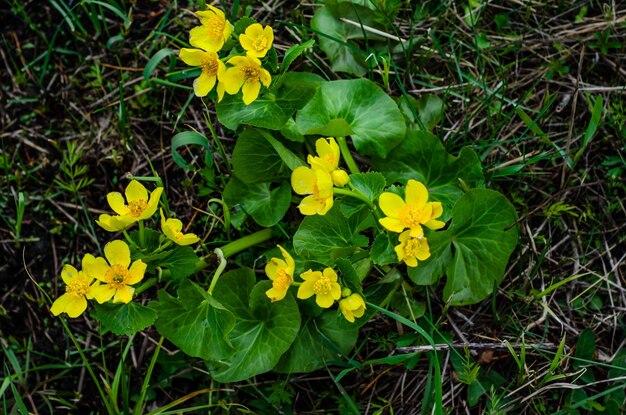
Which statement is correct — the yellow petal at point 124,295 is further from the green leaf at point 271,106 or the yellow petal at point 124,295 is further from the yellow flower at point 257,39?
the yellow flower at point 257,39

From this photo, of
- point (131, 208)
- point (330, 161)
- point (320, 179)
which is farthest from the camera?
point (131, 208)

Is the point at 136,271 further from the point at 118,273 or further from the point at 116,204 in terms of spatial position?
the point at 116,204

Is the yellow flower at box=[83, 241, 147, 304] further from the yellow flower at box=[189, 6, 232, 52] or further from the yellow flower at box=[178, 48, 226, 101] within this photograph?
the yellow flower at box=[189, 6, 232, 52]

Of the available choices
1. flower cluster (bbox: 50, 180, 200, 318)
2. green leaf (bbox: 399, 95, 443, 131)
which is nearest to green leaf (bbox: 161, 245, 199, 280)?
flower cluster (bbox: 50, 180, 200, 318)

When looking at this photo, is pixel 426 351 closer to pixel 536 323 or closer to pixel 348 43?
pixel 536 323

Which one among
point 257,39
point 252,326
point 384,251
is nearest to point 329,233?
point 384,251

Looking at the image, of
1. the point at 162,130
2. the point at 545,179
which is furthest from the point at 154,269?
the point at 545,179

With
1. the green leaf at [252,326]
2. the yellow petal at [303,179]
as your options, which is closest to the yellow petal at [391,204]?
the yellow petal at [303,179]

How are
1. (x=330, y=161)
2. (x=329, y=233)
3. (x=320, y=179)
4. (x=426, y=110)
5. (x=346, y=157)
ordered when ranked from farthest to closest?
(x=426, y=110) < (x=346, y=157) < (x=329, y=233) < (x=330, y=161) < (x=320, y=179)
